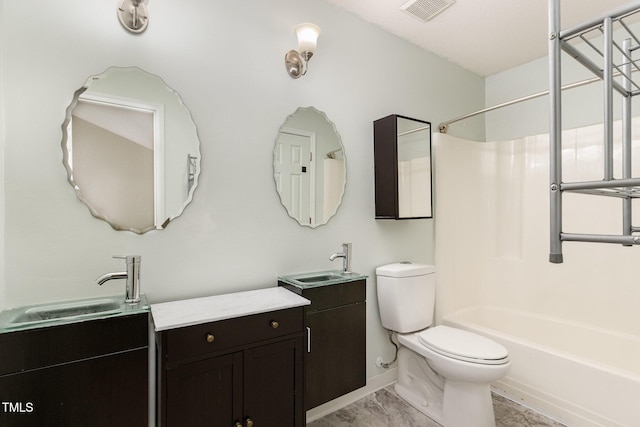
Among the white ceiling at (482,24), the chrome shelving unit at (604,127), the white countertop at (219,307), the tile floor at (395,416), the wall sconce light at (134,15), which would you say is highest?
the white ceiling at (482,24)

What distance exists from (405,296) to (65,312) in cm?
180

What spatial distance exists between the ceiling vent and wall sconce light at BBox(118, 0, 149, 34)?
1517 mm

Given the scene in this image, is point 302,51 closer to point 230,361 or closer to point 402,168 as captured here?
point 402,168

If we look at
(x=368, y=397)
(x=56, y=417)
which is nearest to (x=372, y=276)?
(x=368, y=397)

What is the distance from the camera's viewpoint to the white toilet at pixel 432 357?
1.75 metres

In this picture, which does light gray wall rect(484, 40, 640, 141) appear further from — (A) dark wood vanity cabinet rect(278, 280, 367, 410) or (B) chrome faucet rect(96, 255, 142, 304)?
(B) chrome faucet rect(96, 255, 142, 304)

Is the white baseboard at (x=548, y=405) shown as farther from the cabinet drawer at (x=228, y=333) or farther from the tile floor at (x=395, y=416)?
the cabinet drawer at (x=228, y=333)

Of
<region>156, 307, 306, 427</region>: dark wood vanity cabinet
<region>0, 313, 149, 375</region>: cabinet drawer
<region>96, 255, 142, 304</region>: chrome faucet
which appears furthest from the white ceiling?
<region>0, 313, 149, 375</region>: cabinet drawer

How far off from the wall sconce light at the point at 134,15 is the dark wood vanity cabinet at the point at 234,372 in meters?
1.32

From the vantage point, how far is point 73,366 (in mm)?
1096

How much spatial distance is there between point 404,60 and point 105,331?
99.4 inches

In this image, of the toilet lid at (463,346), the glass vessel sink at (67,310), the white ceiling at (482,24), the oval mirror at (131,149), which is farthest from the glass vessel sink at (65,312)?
the white ceiling at (482,24)

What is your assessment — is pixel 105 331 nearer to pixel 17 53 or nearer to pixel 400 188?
pixel 17 53

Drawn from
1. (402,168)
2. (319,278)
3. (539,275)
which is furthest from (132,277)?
(539,275)
